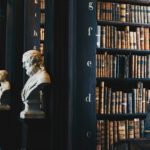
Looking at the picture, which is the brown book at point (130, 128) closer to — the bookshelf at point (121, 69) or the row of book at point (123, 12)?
the bookshelf at point (121, 69)

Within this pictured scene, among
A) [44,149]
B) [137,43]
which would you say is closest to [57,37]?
[44,149]

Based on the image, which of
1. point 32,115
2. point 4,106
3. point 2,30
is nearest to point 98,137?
point 32,115

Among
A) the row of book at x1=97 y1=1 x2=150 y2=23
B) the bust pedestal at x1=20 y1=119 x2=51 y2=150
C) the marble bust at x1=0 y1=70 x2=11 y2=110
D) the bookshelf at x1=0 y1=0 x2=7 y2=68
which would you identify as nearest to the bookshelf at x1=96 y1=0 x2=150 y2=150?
the row of book at x1=97 y1=1 x2=150 y2=23

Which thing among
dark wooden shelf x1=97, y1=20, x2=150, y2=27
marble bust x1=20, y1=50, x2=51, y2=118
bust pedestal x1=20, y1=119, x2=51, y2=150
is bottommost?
bust pedestal x1=20, y1=119, x2=51, y2=150

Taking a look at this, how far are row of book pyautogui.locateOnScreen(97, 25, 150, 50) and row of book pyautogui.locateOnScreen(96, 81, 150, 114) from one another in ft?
1.33

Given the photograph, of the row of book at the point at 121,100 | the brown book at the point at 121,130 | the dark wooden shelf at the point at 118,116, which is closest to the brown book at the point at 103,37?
the row of book at the point at 121,100

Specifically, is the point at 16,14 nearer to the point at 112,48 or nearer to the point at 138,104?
the point at 112,48

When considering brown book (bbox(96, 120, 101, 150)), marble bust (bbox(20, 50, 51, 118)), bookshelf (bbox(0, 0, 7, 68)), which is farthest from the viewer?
bookshelf (bbox(0, 0, 7, 68))

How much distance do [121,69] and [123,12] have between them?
2.00ft

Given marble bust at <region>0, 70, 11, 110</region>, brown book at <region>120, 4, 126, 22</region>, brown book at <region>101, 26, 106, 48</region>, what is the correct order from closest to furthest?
brown book at <region>101, 26, 106, 48</region>
brown book at <region>120, 4, 126, 22</region>
marble bust at <region>0, 70, 11, 110</region>

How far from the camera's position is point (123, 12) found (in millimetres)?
4125

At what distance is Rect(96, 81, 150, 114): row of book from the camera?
391 centimetres

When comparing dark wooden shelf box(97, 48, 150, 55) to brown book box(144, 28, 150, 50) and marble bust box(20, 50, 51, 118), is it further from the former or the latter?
marble bust box(20, 50, 51, 118)

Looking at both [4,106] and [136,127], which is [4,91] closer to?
[4,106]
